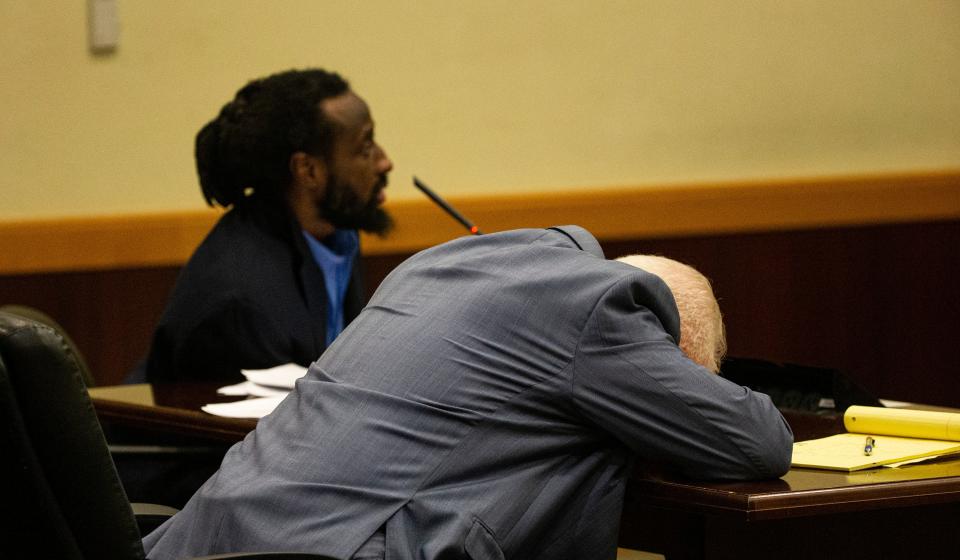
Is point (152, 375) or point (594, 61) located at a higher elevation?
point (594, 61)

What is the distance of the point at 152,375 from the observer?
A: 295 cm

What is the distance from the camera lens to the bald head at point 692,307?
181cm

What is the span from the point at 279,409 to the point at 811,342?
330cm

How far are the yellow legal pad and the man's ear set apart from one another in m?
1.64

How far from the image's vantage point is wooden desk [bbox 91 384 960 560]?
1.59 meters

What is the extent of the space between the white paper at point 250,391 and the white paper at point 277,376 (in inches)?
0.4

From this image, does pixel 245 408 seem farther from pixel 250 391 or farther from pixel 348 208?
pixel 348 208

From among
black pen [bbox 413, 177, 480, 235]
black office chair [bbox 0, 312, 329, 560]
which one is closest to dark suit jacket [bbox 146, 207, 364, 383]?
black pen [bbox 413, 177, 480, 235]

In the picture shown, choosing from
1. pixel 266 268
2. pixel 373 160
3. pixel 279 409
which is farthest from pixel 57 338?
pixel 373 160

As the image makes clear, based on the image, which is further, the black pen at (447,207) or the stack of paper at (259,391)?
the black pen at (447,207)

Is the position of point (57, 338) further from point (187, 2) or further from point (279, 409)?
point (187, 2)

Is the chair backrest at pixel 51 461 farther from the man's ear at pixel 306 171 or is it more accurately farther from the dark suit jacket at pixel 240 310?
the man's ear at pixel 306 171

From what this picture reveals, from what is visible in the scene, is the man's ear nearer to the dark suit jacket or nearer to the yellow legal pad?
the dark suit jacket

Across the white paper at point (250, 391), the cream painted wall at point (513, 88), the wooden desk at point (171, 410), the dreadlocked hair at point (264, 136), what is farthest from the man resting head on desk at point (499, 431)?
the cream painted wall at point (513, 88)
